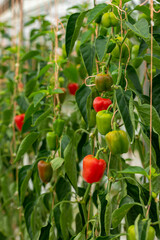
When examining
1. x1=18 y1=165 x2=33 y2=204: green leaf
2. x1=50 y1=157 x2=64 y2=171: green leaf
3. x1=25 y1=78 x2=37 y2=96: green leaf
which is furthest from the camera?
x1=25 y1=78 x2=37 y2=96: green leaf

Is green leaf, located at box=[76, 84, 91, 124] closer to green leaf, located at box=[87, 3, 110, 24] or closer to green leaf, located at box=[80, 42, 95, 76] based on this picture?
green leaf, located at box=[80, 42, 95, 76]

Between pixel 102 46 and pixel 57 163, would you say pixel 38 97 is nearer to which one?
pixel 57 163

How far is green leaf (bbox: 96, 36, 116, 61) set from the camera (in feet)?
2.61

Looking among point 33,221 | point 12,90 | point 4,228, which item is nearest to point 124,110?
point 33,221

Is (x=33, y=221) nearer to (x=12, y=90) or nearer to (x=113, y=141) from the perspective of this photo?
(x=113, y=141)

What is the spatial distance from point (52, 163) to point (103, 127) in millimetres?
248

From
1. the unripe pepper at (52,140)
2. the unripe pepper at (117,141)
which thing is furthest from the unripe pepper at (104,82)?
the unripe pepper at (52,140)

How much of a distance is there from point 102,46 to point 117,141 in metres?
0.23

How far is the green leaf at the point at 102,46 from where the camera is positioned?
0.79 metres

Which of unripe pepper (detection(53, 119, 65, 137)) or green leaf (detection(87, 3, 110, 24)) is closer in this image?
green leaf (detection(87, 3, 110, 24))

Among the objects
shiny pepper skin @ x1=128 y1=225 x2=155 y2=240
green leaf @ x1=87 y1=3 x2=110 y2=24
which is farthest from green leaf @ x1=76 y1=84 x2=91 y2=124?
shiny pepper skin @ x1=128 y1=225 x2=155 y2=240

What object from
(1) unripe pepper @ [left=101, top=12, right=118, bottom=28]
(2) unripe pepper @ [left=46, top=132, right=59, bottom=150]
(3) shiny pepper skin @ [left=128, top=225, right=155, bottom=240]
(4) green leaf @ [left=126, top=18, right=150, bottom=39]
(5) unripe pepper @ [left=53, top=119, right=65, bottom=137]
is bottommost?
→ (3) shiny pepper skin @ [left=128, top=225, right=155, bottom=240]

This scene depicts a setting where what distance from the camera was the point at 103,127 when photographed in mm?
818

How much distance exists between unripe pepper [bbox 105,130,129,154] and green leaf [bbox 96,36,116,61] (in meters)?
0.18
